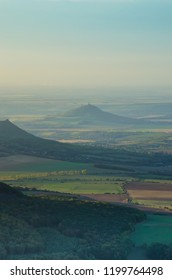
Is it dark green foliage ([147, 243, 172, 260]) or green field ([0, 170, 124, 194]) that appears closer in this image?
dark green foliage ([147, 243, 172, 260])

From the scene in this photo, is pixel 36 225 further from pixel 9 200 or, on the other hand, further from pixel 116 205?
pixel 116 205

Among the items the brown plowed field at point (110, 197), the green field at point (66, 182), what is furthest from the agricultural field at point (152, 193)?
the green field at point (66, 182)

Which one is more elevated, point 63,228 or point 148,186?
point 148,186

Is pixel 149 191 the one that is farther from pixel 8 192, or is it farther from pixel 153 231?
A: pixel 153 231

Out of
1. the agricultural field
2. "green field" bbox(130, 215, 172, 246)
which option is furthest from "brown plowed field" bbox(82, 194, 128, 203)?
"green field" bbox(130, 215, 172, 246)

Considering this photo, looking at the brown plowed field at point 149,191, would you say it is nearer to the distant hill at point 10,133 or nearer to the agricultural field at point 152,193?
the agricultural field at point 152,193

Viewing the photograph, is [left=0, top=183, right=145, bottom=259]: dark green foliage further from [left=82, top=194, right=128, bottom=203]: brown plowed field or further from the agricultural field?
the agricultural field

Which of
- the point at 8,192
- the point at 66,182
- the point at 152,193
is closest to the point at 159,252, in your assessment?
the point at 8,192

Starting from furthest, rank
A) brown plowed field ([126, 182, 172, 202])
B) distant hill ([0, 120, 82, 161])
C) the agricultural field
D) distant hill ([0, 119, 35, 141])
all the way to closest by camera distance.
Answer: distant hill ([0, 119, 35, 141]) < distant hill ([0, 120, 82, 161]) < brown plowed field ([126, 182, 172, 202]) < the agricultural field
